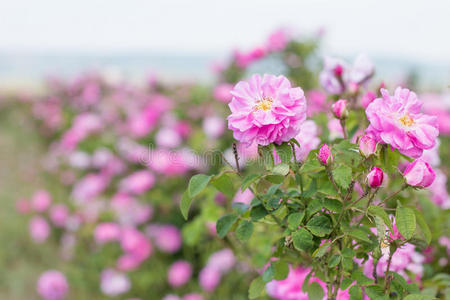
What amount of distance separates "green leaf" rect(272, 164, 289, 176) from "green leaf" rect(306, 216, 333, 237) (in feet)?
0.29

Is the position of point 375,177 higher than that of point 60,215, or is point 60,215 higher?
point 375,177

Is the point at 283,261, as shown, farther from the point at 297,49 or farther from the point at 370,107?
the point at 297,49

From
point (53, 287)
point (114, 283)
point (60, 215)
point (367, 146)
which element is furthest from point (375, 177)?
point (60, 215)

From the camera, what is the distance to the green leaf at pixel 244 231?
2.02ft

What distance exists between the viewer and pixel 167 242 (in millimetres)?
1809

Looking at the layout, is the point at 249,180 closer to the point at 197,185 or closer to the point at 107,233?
the point at 197,185

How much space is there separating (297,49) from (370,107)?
5.32ft

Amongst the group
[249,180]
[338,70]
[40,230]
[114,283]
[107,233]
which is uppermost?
[338,70]

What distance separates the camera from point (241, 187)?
0.55m

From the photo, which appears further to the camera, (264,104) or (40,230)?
(40,230)

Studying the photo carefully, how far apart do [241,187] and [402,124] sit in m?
0.23

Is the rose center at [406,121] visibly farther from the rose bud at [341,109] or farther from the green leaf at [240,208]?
the green leaf at [240,208]

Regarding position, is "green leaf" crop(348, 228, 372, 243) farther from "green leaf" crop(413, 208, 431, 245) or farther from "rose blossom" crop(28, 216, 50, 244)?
"rose blossom" crop(28, 216, 50, 244)

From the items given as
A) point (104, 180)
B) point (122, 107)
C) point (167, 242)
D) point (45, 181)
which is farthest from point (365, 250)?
point (45, 181)
